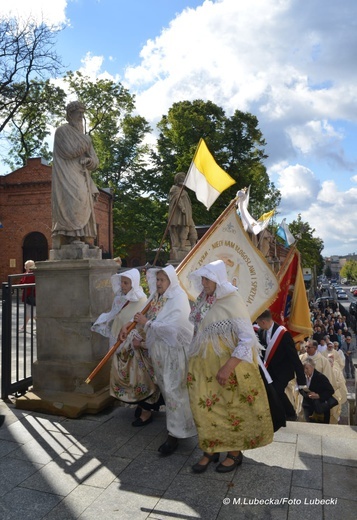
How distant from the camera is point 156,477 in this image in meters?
3.73

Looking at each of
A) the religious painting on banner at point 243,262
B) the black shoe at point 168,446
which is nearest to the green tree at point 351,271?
the religious painting on banner at point 243,262

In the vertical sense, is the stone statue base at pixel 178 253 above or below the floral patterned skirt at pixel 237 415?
above

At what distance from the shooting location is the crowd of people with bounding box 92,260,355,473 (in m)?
3.74

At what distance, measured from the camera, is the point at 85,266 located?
5.44m

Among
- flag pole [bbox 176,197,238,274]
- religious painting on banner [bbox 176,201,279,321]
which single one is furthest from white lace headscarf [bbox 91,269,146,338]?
religious painting on banner [bbox 176,201,279,321]

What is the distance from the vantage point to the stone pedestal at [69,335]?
17.8 ft

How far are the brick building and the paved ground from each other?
21.4 m

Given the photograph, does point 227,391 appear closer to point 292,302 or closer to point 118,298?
point 118,298

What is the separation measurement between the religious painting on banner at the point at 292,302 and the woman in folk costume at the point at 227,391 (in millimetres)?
2745

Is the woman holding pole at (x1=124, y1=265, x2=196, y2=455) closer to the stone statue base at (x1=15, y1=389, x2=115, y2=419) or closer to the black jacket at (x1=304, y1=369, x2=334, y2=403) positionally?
the stone statue base at (x1=15, y1=389, x2=115, y2=419)

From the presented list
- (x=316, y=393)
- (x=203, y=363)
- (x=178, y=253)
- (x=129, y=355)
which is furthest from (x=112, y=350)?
(x=178, y=253)

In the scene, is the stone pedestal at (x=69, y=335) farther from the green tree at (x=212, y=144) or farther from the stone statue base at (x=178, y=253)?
the green tree at (x=212, y=144)

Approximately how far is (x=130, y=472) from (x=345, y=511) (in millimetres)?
1770

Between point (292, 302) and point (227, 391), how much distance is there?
3084 mm
